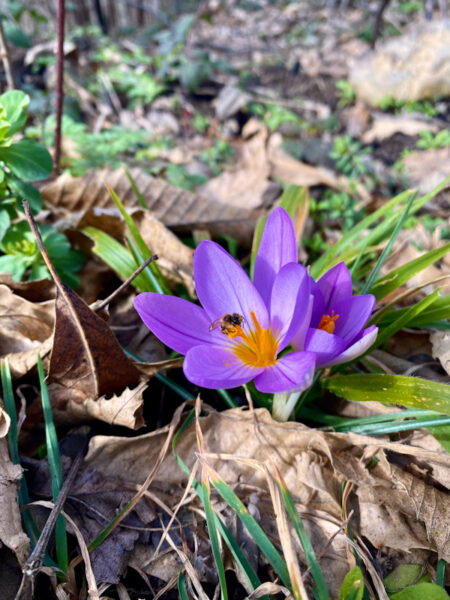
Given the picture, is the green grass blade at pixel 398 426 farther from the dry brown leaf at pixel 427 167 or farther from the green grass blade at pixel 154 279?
the dry brown leaf at pixel 427 167

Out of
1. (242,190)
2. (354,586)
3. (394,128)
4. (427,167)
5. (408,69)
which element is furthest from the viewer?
(408,69)

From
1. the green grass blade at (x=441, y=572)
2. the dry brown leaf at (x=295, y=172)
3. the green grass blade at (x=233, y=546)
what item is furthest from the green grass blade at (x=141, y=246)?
the dry brown leaf at (x=295, y=172)

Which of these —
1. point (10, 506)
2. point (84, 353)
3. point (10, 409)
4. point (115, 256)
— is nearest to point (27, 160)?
point (115, 256)

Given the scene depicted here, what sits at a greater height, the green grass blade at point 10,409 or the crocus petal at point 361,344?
the crocus petal at point 361,344

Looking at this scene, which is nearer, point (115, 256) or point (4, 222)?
point (4, 222)

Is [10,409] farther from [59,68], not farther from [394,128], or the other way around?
[394,128]

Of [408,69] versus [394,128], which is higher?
[408,69]
